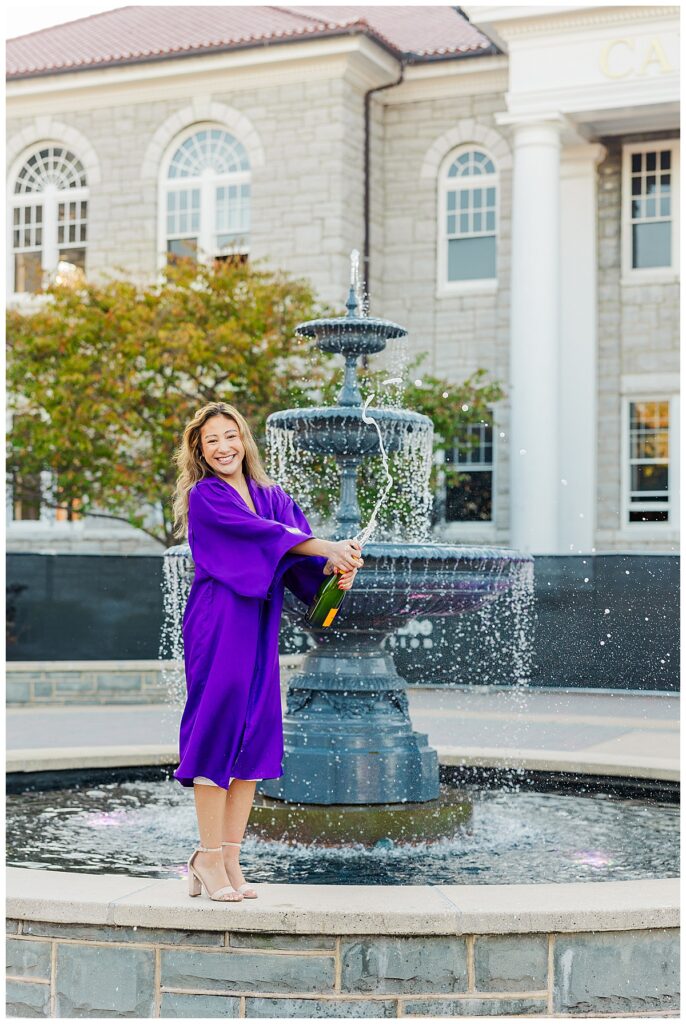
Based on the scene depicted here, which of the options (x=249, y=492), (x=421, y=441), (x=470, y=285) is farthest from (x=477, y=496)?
(x=249, y=492)

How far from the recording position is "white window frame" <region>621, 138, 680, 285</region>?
909 inches

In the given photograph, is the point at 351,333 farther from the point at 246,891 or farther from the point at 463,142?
the point at 463,142

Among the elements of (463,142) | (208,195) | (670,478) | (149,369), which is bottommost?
(670,478)

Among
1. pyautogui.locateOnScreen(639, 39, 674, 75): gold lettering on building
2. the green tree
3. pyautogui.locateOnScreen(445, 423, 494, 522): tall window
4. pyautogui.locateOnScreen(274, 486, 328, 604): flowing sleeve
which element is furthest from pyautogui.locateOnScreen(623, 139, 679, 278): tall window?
pyautogui.locateOnScreen(274, 486, 328, 604): flowing sleeve

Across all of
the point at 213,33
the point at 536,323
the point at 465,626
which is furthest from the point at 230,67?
the point at 465,626

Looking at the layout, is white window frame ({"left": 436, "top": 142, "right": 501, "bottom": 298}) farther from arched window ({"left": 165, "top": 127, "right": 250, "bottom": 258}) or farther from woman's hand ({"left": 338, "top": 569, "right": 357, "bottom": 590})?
woman's hand ({"left": 338, "top": 569, "right": 357, "bottom": 590})

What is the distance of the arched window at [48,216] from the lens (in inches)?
1014

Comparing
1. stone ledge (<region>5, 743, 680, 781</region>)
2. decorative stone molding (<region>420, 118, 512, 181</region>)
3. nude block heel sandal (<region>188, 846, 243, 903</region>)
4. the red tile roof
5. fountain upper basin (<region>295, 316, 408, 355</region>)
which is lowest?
stone ledge (<region>5, 743, 680, 781</region>)

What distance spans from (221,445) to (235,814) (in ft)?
4.20

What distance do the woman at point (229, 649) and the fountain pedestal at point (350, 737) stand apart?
2056 mm

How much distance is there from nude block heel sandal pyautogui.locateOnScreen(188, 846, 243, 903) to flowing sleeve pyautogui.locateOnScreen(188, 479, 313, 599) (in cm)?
88

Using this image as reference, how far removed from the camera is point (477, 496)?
77.6 ft

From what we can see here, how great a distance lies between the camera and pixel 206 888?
4902 millimetres

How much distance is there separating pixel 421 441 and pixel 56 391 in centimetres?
1238
